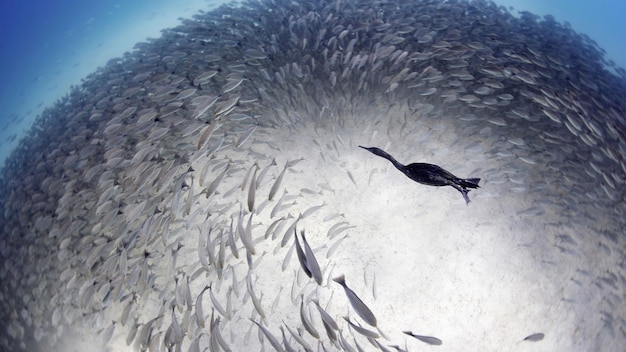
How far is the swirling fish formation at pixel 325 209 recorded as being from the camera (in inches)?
189

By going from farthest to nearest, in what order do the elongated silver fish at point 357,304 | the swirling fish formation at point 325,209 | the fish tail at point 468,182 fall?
Result: the swirling fish formation at point 325,209, the fish tail at point 468,182, the elongated silver fish at point 357,304

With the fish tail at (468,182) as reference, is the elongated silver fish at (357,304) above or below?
below

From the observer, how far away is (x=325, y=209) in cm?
563

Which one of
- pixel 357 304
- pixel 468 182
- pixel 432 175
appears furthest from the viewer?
pixel 432 175

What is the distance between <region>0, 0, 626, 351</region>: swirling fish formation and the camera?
4.79 m

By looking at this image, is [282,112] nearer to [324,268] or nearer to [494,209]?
[324,268]

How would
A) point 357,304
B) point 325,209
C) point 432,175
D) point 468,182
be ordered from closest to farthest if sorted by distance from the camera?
point 357,304 → point 468,182 → point 432,175 → point 325,209

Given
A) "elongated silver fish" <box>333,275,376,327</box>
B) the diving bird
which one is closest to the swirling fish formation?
"elongated silver fish" <box>333,275,376,327</box>

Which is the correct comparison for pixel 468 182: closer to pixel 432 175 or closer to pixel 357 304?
pixel 432 175

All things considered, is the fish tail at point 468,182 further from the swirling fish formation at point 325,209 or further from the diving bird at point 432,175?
the swirling fish formation at point 325,209

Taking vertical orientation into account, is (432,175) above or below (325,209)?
above

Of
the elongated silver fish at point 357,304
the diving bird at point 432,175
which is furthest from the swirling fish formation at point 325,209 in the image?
the diving bird at point 432,175

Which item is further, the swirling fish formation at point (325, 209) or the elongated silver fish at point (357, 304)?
the swirling fish formation at point (325, 209)

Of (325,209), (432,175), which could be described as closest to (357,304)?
(432,175)
